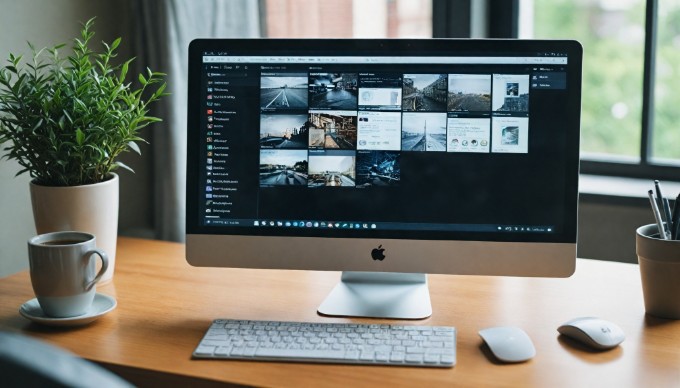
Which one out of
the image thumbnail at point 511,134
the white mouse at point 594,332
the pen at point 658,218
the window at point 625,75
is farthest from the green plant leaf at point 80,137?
the window at point 625,75

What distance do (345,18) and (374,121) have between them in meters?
0.99

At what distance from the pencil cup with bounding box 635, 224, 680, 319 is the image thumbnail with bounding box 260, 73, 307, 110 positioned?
2.03 ft

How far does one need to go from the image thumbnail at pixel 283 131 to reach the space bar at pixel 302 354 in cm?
36

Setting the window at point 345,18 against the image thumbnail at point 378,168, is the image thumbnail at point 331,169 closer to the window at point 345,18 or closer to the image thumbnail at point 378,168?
the image thumbnail at point 378,168

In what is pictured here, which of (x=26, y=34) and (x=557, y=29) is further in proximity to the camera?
(x=557, y=29)

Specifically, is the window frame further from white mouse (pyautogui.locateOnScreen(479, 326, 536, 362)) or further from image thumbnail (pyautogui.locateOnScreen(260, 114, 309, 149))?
white mouse (pyautogui.locateOnScreen(479, 326, 536, 362))

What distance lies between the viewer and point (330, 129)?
4.82ft

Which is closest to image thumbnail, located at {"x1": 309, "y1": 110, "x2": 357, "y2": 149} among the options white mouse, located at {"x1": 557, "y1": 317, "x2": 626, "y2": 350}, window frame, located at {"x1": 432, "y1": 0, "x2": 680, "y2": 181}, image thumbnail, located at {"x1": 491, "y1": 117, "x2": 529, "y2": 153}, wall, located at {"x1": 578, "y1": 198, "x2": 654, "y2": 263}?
image thumbnail, located at {"x1": 491, "y1": 117, "x2": 529, "y2": 153}

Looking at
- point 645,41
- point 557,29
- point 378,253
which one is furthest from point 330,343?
point 557,29

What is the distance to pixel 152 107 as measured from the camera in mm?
2400

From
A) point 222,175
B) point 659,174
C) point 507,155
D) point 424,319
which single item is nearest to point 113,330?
point 222,175

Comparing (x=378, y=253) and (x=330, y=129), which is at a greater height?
(x=330, y=129)

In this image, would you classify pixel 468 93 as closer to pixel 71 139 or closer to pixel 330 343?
A: pixel 330 343

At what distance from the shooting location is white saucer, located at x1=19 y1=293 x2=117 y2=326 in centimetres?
141
